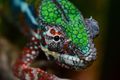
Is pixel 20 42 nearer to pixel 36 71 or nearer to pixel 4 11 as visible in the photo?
pixel 4 11

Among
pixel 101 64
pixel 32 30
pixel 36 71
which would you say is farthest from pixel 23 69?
pixel 101 64

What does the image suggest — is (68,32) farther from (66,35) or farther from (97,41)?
(97,41)

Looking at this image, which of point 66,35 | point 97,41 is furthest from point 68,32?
point 97,41

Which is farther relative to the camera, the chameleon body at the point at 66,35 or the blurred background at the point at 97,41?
the blurred background at the point at 97,41

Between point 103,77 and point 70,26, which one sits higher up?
point 70,26
